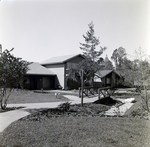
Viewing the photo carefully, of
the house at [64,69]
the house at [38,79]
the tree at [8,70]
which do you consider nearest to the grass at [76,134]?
the tree at [8,70]

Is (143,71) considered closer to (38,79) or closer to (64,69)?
(64,69)

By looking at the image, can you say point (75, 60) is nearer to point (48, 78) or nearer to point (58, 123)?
point (48, 78)

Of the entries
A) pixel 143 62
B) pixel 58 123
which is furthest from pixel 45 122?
pixel 143 62

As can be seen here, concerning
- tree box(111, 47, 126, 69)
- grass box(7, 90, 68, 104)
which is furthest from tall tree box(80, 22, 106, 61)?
tree box(111, 47, 126, 69)

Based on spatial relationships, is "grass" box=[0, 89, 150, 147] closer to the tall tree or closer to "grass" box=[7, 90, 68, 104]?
"grass" box=[7, 90, 68, 104]

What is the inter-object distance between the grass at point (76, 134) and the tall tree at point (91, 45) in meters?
27.3

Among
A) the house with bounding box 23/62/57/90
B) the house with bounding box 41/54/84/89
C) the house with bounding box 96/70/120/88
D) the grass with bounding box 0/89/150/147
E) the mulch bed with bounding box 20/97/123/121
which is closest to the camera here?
the grass with bounding box 0/89/150/147

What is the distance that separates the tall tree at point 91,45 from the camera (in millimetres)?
33719

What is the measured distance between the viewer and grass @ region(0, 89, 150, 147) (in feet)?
15.2

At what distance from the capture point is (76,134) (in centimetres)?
535

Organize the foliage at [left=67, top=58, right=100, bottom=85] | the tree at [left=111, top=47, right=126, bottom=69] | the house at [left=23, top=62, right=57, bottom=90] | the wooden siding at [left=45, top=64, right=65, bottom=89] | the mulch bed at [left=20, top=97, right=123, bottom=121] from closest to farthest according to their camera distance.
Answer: the mulch bed at [left=20, top=97, right=123, bottom=121], the house at [left=23, top=62, right=57, bottom=90], the foliage at [left=67, top=58, right=100, bottom=85], the wooden siding at [left=45, top=64, right=65, bottom=89], the tree at [left=111, top=47, right=126, bottom=69]

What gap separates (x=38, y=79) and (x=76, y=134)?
24.7 meters

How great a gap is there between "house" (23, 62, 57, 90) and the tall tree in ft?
25.0

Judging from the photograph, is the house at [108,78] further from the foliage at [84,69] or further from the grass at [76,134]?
the grass at [76,134]
